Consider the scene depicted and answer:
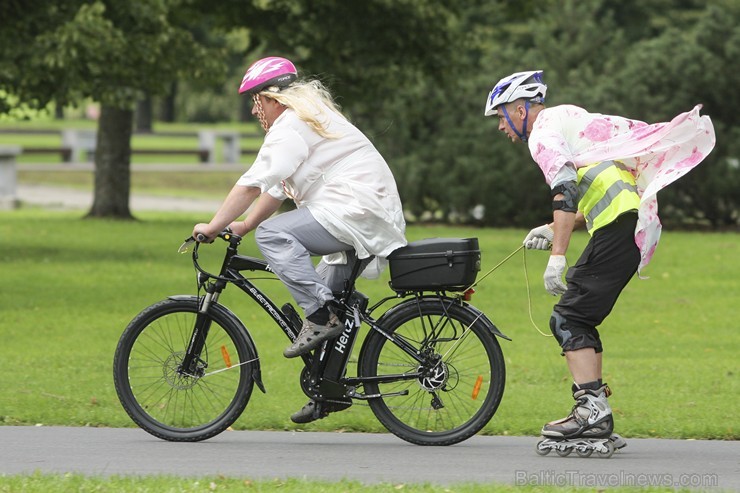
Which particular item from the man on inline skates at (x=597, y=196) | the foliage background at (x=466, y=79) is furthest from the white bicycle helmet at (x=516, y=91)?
the foliage background at (x=466, y=79)

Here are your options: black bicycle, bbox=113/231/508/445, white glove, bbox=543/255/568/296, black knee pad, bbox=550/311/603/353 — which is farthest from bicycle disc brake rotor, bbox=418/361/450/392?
white glove, bbox=543/255/568/296

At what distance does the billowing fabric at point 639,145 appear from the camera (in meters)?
6.51

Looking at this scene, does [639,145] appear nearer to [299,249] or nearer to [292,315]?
[299,249]

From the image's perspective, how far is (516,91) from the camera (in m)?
6.66

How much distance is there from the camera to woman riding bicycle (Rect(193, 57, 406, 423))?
21.8ft

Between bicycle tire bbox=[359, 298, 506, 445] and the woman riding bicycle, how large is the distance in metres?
0.29

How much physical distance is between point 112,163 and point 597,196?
17988 mm

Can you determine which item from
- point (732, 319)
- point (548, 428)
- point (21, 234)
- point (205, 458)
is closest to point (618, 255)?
point (548, 428)

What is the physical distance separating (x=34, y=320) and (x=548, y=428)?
21.6 feet

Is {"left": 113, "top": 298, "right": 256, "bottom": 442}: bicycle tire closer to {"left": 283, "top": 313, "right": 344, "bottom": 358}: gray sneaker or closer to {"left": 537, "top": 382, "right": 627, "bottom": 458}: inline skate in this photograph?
{"left": 283, "top": 313, "right": 344, "bottom": 358}: gray sneaker

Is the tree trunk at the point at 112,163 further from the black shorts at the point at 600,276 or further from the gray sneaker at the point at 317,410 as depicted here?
the black shorts at the point at 600,276

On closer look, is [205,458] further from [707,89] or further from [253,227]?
[707,89]

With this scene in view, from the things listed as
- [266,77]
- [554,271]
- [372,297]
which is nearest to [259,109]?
[266,77]

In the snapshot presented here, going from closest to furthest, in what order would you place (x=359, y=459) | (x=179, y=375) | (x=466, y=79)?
(x=359, y=459), (x=179, y=375), (x=466, y=79)
